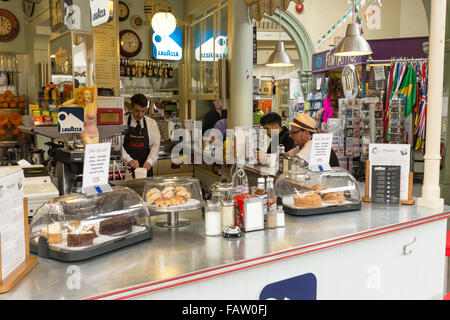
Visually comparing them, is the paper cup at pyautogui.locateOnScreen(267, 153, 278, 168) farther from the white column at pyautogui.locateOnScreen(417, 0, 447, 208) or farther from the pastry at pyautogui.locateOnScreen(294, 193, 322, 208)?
the pastry at pyautogui.locateOnScreen(294, 193, 322, 208)

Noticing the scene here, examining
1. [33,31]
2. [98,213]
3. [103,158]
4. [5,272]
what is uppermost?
[33,31]

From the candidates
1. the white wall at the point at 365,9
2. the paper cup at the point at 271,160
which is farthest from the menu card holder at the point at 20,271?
the white wall at the point at 365,9

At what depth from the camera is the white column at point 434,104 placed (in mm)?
3137

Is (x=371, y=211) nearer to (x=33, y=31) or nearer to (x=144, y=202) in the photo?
(x=144, y=202)

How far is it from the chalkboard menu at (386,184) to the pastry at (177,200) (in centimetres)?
146

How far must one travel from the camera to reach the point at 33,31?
884 cm

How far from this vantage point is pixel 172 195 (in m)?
2.56

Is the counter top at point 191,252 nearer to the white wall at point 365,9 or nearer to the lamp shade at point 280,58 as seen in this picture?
the lamp shade at point 280,58

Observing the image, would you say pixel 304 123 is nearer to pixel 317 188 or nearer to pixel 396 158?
pixel 396 158

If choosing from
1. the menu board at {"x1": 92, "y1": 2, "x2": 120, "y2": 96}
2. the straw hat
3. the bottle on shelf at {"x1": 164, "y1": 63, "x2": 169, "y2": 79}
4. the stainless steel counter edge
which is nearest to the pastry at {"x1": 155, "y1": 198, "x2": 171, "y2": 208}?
the stainless steel counter edge

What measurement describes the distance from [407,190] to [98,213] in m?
2.17

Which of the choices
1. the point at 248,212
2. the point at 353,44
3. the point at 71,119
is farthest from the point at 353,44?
the point at 248,212
